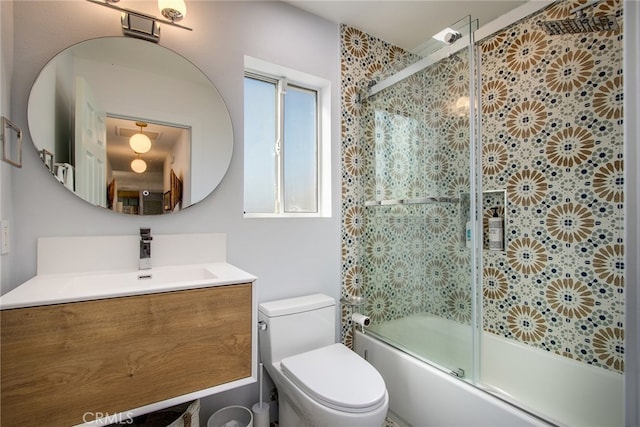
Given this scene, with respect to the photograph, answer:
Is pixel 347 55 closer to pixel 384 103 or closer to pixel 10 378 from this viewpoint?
pixel 384 103

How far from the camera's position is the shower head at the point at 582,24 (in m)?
1.24

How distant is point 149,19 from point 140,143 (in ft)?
1.88

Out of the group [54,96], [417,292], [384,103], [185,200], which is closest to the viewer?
[54,96]

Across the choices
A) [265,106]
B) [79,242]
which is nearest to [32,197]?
[79,242]

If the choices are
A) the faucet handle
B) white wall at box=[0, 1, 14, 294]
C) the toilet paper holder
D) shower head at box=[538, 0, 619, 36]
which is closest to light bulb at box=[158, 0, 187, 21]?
white wall at box=[0, 1, 14, 294]

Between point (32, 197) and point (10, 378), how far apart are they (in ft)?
2.37

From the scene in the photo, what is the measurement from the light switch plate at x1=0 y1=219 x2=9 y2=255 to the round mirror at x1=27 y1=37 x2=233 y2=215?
0.24 metres

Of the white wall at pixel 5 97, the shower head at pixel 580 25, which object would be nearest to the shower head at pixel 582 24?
the shower head at pixel 580 25

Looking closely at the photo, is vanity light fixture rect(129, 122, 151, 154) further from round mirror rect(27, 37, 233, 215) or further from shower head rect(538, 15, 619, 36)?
shower head rect(538, 15, 619, 36)

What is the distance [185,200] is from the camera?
1548 mm

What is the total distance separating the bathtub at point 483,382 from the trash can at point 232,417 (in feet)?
2.59

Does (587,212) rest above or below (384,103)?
below

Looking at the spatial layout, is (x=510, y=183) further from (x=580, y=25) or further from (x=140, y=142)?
(x=140, y=142)

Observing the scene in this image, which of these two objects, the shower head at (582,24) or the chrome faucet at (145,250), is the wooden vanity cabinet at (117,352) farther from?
the shower head at (582,24)
